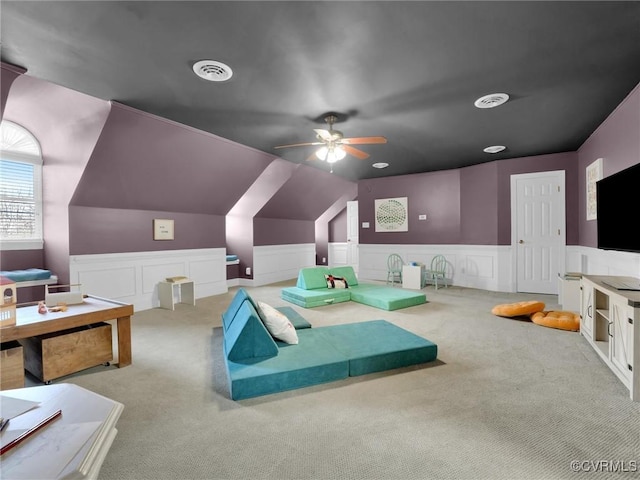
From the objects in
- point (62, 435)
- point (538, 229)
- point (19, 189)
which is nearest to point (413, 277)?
point (538, 229)

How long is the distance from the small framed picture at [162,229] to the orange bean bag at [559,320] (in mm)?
5715

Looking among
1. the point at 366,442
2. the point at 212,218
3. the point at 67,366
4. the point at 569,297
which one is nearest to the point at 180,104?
the point at 67,366

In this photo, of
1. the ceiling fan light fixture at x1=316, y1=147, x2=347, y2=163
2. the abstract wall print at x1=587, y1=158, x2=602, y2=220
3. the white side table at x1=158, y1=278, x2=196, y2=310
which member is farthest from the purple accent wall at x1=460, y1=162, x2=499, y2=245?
the white side table at x1=158, y1=278, x2=196, y2=310

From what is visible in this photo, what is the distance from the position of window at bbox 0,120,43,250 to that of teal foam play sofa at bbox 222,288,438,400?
3531 mm

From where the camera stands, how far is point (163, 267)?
545 centimetres

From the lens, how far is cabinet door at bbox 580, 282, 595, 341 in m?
3.11

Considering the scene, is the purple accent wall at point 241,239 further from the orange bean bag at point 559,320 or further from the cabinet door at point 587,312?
the cabinet door at point 587,312

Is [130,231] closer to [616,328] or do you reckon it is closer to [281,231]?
[281,231]

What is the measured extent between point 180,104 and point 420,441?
380 cm

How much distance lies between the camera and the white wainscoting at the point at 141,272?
14.8 feet

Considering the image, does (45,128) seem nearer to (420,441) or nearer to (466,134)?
(420,441)

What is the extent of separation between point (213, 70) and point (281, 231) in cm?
563

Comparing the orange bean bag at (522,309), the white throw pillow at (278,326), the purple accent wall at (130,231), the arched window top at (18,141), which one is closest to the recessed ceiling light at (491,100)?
the orange bean bag at (522,309)

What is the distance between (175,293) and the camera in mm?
5551
